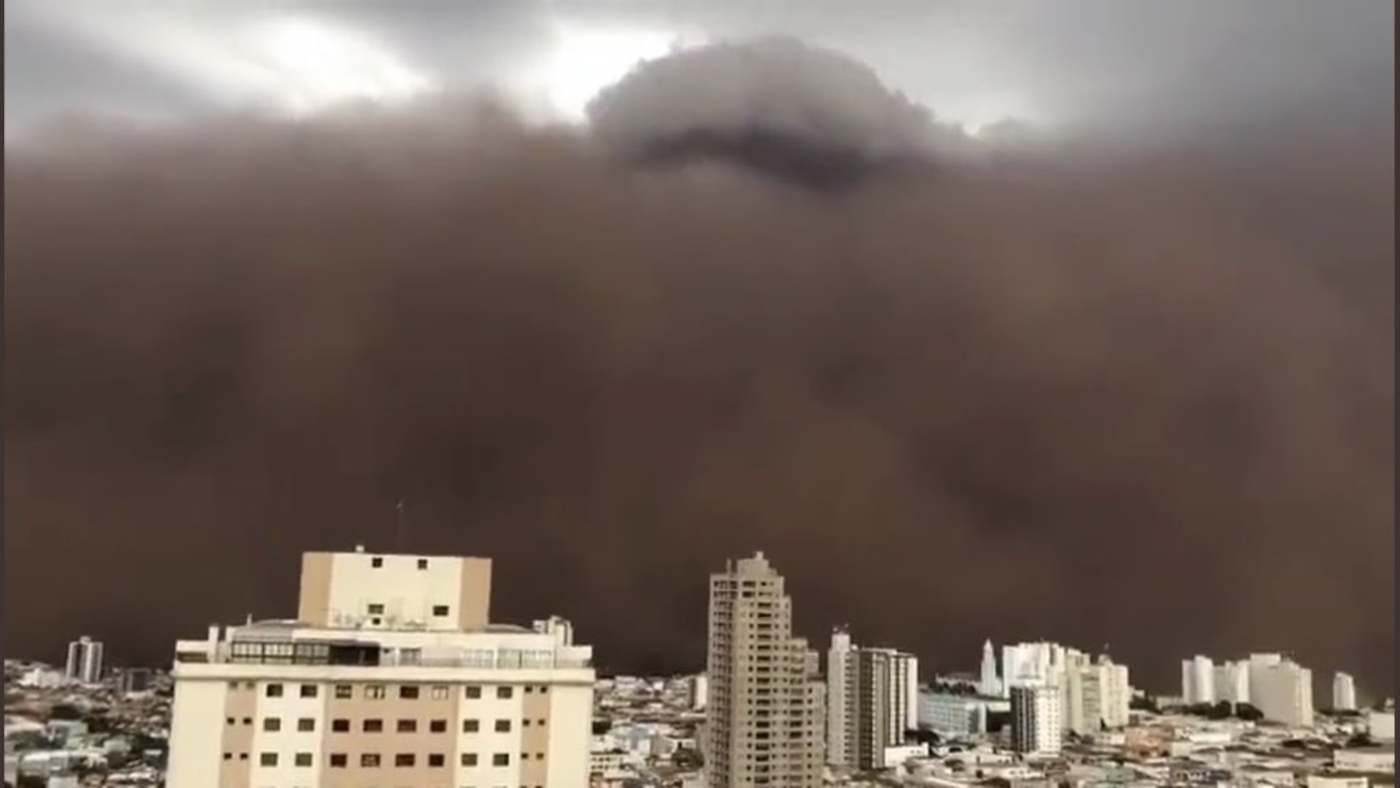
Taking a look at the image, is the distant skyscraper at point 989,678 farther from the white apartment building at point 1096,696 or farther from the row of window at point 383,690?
the row of window at point 383,690

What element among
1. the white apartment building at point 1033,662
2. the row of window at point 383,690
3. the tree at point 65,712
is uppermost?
the white apartment building at point 1033,662

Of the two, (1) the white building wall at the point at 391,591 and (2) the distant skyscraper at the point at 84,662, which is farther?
(2) the distant skyscraper at the point at 84,662

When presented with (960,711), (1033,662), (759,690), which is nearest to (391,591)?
(759,690)

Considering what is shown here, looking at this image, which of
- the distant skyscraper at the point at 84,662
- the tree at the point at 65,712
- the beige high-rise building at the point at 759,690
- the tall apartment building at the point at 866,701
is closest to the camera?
the tree at the point at 65,712

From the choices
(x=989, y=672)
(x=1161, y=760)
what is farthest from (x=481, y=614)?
(x=1161, y=760)

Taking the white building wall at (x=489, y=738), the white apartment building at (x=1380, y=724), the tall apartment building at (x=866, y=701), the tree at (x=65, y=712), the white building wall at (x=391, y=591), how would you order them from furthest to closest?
the tall apartment building at (x=866, y=701) → the white apartment building at (x=1380, y=724) → the tree at (x=65, y=712) → the white building wall at (x=391, y=591) → the white building wall at (x=489, y=738)

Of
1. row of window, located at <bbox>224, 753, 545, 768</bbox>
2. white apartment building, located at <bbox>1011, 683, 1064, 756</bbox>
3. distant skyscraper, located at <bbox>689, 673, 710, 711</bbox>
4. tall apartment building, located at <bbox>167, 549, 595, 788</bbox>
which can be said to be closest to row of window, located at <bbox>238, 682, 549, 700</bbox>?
tall apartment building, located at <bbox>167, 549, 595, 788</bbox>

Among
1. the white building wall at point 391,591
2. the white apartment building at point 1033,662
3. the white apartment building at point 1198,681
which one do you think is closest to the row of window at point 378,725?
the white building wall at point 391,591

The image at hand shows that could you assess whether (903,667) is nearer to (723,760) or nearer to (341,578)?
(723,760)

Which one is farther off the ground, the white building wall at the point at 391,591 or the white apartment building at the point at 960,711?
the white building wall at the point at 391,591
